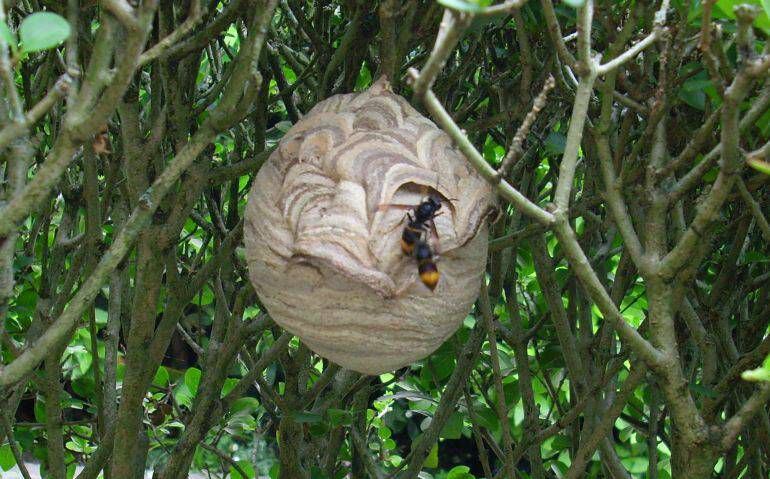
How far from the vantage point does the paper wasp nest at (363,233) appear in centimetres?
159

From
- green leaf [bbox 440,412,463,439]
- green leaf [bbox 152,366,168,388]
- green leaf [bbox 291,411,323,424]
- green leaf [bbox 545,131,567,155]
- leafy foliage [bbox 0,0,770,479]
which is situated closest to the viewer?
leafy foliage [bbox 0,0,770,479]

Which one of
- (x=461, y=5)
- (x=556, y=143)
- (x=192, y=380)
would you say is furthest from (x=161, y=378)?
(x=461, y=5)

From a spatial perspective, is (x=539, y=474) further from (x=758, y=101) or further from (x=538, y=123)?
(x=758, y=101)

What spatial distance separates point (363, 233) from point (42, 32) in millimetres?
652

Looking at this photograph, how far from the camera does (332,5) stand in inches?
100

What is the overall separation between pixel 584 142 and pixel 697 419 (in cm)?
87

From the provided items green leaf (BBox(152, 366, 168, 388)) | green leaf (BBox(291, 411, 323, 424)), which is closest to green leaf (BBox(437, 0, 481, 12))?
green leaf (BBox(291, 411, 323, 424))

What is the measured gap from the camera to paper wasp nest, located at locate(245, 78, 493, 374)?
1593 millimetres

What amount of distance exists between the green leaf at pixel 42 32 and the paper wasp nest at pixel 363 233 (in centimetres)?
60

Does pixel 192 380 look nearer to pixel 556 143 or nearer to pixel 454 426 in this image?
pixel 454 426

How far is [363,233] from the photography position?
5.22ft

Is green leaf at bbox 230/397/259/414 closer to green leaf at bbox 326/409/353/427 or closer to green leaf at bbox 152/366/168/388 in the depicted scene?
green leaf at bbox 152/366/168/388

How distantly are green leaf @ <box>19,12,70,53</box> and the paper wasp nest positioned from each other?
597mm

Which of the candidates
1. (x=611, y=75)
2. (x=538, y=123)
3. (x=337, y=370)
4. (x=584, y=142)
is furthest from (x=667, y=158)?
(x=337, y=370)
